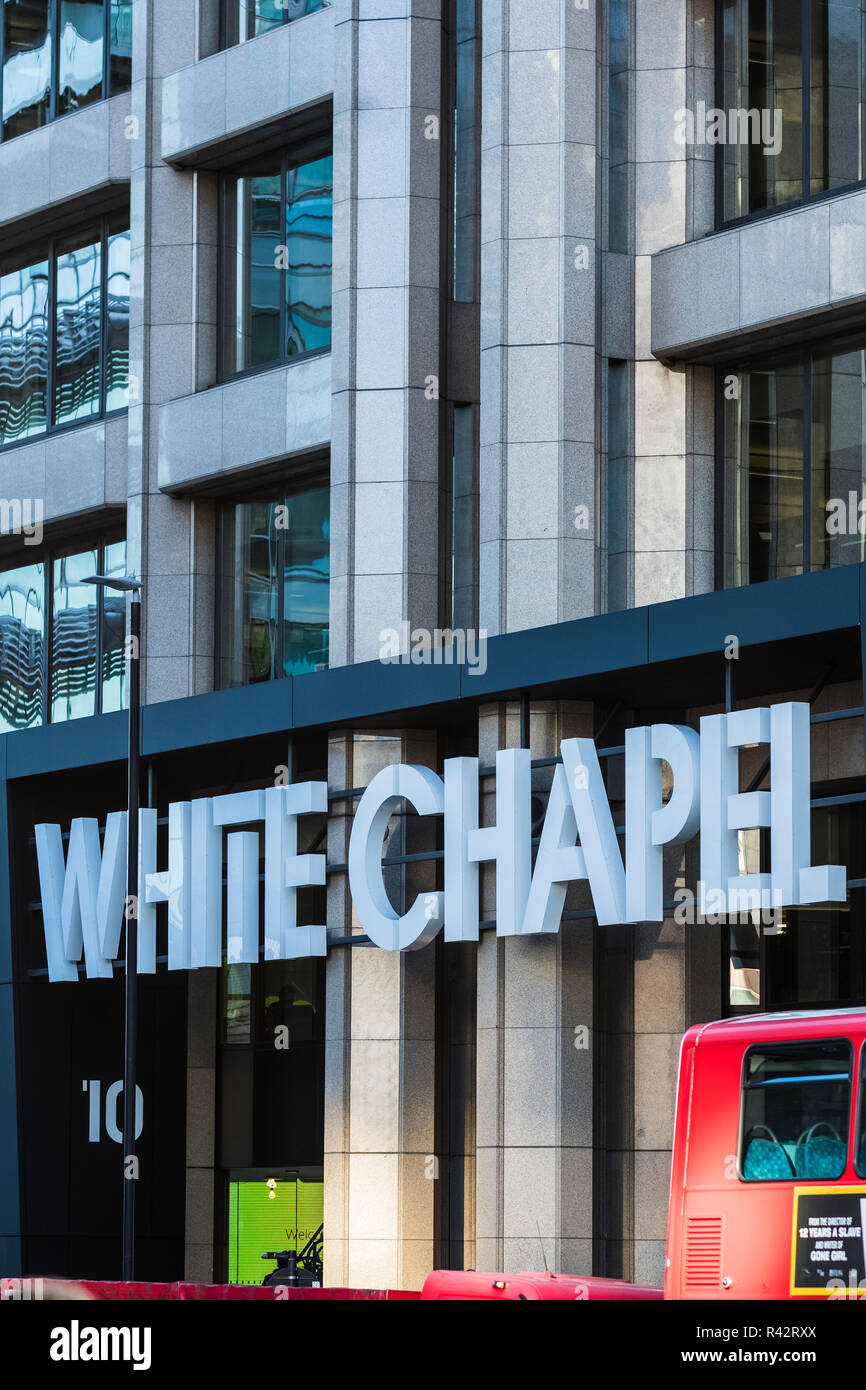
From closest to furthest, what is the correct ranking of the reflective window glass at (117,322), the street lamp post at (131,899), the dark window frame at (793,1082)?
the dark window frame at (793,1082), the street lamp post at (131,899), the reflective window glass at (117,322)

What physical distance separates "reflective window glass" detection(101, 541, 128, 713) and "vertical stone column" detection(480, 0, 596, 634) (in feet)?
30.2

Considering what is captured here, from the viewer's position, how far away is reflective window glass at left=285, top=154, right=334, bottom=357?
29812 millimetres

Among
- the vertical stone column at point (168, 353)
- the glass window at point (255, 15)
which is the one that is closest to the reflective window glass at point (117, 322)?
the vertical stone column at point (168, 353)

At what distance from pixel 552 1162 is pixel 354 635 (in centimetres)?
682

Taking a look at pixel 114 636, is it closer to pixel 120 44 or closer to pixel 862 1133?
pixel 120 44

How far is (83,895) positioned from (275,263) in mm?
8983

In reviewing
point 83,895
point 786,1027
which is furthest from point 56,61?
point 786,1027

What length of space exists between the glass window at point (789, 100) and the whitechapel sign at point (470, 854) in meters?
6.38

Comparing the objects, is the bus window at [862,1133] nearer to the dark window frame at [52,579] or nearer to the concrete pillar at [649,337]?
the concrete pillar at [649,337]

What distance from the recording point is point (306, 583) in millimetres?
30078

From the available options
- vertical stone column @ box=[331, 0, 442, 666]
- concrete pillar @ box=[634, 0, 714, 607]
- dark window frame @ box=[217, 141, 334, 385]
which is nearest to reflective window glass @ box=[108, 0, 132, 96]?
dark window frame @ box=[217, 141, 334, 385]

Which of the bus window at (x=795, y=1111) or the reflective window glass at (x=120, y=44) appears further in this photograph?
the reflective window glass at (x=120, y=44)

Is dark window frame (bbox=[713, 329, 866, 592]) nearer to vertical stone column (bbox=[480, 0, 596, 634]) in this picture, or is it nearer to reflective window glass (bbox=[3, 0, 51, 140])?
vertical stone column (bbox=[480, 0, 596, 634])

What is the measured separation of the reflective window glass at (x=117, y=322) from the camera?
33.5 meters
